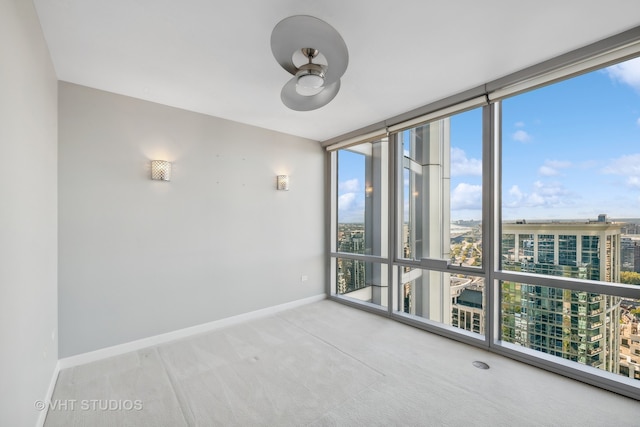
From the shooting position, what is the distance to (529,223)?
267 centimetres

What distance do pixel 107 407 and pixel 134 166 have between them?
6.98 ft

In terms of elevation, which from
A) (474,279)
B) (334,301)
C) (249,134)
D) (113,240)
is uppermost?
(249,134)

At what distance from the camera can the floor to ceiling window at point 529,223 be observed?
221cm

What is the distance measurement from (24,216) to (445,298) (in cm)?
381

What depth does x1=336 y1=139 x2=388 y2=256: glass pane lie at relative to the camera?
13.6 feet

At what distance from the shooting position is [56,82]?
2.47m

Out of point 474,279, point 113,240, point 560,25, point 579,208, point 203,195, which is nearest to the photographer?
point 560,25

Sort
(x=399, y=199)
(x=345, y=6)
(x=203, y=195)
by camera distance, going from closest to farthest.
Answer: (x=345, y=6) → (x=203, y=195) → (x=399, y=199)

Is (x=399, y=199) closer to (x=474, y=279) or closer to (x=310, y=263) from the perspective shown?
(x=474, y=279)

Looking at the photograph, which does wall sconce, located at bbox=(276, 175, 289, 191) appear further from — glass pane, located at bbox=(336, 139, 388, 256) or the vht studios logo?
the vht studios logo

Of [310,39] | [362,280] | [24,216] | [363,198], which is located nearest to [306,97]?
[310,39]

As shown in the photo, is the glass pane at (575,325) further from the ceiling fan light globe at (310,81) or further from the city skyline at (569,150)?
the ceiling fan light globe at (310,81)

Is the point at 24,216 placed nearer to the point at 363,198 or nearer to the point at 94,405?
the point at 94,405

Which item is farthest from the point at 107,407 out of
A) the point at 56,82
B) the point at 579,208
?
the point at 579,208
